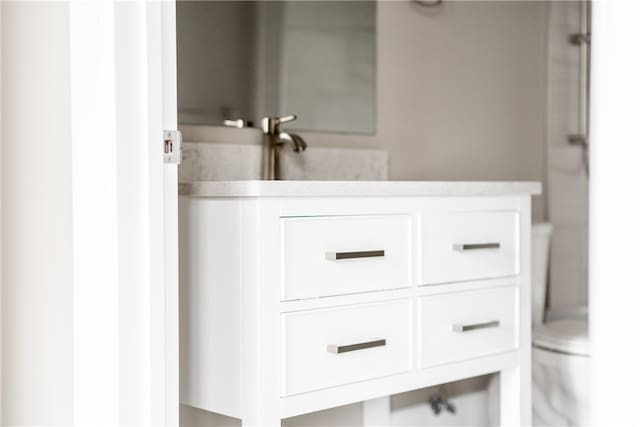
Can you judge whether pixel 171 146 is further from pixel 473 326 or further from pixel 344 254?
pixel 473 326

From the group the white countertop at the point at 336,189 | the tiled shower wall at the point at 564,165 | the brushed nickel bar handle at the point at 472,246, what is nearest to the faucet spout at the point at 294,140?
the white countertop at the point at 336,189

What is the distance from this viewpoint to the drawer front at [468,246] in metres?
1.98

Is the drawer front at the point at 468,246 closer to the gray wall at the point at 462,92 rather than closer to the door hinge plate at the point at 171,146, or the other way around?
the gray wall at the point at 462,92

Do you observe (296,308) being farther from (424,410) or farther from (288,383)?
(424,410)

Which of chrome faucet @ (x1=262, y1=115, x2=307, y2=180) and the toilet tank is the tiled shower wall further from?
chrome faucet @ (x1=262, y1=115, x2=307, y2=180)

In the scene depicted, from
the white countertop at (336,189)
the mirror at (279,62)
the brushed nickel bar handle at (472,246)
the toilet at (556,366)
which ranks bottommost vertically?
the toilet at (556,366)

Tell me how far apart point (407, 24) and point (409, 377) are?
1176 mm

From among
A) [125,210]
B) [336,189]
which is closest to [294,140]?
[336,189]

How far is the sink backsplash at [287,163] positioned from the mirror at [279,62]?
67 millimetres

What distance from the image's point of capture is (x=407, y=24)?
2621mm

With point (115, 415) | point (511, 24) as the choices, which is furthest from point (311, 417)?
point (511, 24)

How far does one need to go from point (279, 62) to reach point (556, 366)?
1.21 m

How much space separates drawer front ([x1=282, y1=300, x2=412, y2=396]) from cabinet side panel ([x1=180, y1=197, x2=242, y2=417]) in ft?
0.38

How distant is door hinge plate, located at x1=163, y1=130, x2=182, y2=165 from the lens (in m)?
1.57
